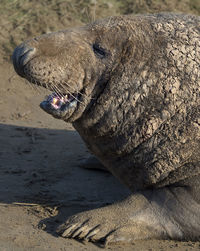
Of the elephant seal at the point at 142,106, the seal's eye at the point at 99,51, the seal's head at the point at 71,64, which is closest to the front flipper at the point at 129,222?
the elephant seal at the point at 142,106

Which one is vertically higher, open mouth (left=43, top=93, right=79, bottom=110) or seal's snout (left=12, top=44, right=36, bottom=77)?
seal's snout (left=12, top=44, right=36, bottom=77)

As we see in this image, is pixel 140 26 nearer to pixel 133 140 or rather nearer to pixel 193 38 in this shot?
pixel 193 38

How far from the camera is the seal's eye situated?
3.79 meters

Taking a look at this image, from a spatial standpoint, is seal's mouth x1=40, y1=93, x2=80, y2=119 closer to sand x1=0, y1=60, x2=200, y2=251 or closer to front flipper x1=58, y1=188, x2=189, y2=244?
sand x1=0, y1=60, x2=200, y2=251

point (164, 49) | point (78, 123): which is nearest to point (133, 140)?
point (78, 123)

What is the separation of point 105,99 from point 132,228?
0.91m

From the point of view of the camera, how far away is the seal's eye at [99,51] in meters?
3.79

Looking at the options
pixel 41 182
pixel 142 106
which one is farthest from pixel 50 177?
pixel 142 106

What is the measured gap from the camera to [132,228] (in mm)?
3717

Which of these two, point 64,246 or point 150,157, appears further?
point 150,157

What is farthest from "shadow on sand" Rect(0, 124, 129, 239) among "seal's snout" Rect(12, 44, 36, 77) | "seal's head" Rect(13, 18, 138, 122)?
"seal's snout" Rect(12, 44, 36, 77)

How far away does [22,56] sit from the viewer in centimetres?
364

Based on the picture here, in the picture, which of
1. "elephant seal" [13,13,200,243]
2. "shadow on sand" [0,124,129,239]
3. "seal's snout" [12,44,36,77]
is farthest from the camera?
"shadow on sand" [0,124,129,239]

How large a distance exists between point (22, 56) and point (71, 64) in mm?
336
